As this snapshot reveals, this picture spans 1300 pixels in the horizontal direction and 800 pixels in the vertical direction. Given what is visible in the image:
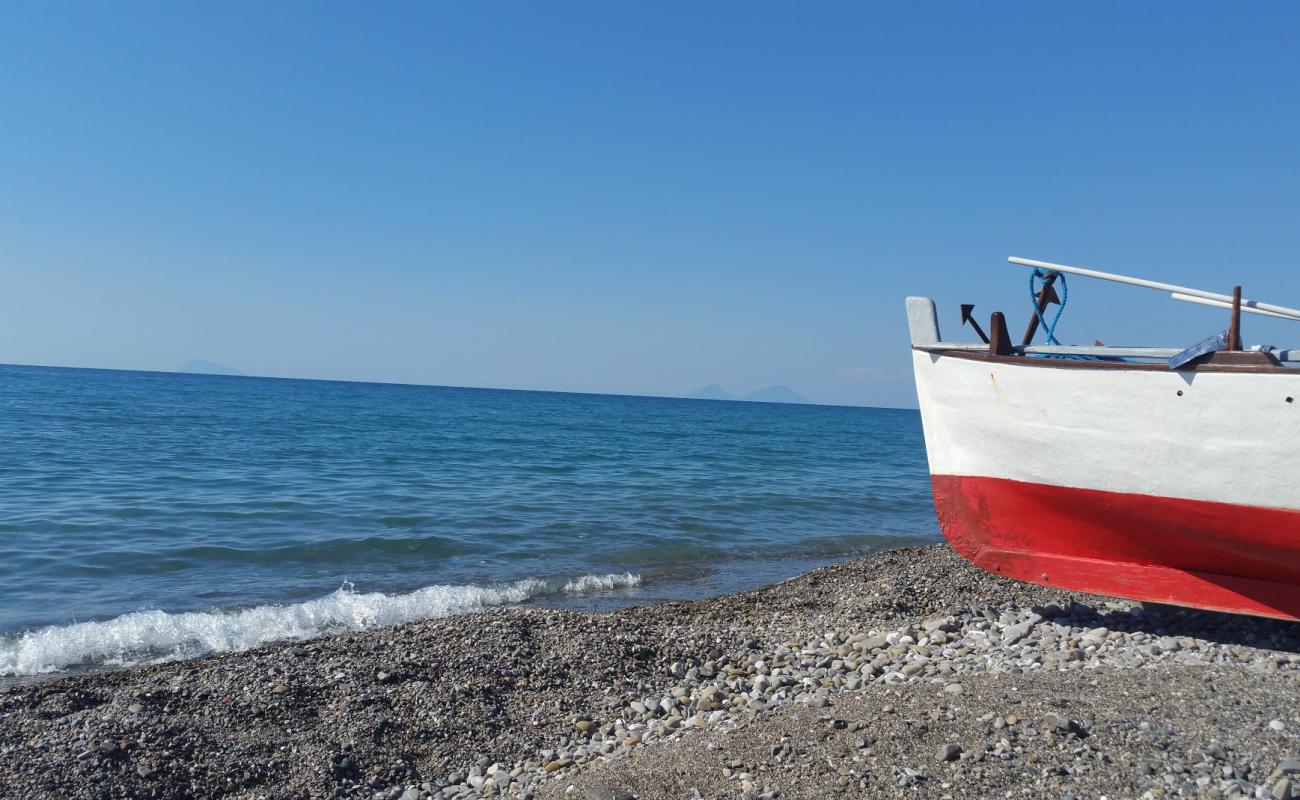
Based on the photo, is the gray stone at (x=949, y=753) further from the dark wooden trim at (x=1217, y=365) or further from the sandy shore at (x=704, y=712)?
the dark wooden trim at (x=1217, y=365)

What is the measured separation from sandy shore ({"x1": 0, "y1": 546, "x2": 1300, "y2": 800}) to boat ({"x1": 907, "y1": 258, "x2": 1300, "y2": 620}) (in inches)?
21.4

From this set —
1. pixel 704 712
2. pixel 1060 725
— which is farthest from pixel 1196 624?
pixel 704 712

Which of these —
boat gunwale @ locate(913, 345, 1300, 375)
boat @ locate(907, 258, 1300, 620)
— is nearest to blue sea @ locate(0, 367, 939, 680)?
boat @ locate(907, 258, 1300, 620)

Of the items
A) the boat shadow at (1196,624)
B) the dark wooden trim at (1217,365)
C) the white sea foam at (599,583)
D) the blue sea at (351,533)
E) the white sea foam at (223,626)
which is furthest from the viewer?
the white sea foam at (599,583)

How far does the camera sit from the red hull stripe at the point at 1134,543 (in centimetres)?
555

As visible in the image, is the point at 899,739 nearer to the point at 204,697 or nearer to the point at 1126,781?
the point at 1126,781

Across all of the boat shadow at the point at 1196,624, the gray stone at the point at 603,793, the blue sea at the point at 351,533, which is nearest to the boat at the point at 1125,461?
the boat shadow at the point at 1196,624

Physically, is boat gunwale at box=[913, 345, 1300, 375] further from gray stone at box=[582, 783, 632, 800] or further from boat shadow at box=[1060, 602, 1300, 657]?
gray stone at box=[582, 783, 632, 800]

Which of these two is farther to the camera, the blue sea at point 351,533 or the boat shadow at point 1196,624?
the blue sea at point 351,533

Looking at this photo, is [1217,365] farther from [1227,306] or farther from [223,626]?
[223,626]

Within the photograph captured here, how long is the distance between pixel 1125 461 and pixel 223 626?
8.47 metres

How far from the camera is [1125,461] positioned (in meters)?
5.88

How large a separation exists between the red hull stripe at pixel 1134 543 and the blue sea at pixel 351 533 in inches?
174

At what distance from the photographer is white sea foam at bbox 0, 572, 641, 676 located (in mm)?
7453
